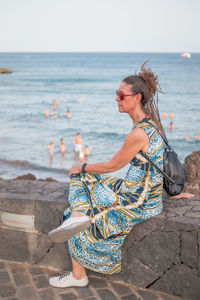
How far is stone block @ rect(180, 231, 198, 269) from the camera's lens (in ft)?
9.66

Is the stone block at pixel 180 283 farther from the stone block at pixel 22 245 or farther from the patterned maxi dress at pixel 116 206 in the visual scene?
the stone block at pixel 22 245

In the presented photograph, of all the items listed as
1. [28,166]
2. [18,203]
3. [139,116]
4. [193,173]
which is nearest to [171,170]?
[139,116]

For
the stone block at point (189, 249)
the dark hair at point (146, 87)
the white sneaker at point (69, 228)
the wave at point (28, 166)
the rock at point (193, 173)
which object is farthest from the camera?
the wave at point (28, 166)

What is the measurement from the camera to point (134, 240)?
3.20 metres

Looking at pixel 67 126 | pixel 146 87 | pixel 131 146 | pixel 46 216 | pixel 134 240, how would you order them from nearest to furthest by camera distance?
pixel 131 146, pixel 146 87, pixel 134 240, pixel 46 216, pixel 67 126

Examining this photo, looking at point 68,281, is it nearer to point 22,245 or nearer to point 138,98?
point 22,245

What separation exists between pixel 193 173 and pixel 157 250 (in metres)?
4.46

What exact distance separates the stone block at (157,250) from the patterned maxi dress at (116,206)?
154mm

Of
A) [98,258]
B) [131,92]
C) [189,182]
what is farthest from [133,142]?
[189,182]

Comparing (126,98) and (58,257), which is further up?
(126,98)

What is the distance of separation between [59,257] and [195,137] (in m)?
17.5

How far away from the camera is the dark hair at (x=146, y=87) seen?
10.1 ft

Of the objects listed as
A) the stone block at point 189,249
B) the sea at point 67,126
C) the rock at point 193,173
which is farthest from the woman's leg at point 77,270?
the rock at point 193,173

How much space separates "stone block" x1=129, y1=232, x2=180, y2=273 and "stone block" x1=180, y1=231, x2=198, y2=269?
5 centimetres
